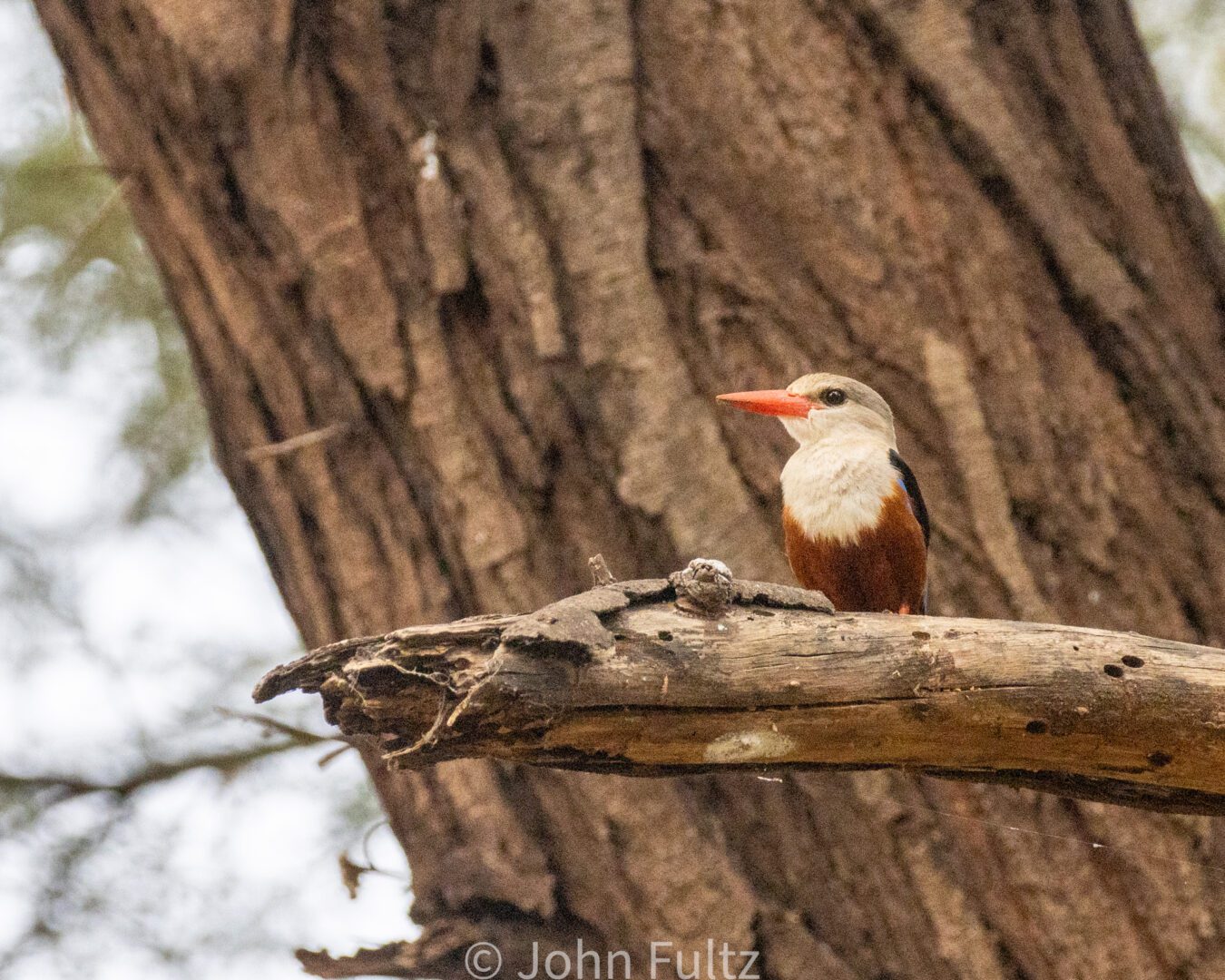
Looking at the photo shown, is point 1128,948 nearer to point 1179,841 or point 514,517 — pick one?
point 1179,841

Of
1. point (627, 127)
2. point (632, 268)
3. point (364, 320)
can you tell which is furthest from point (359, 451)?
point (627, 127)

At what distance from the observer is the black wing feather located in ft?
11.8

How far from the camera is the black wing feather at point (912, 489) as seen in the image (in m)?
3.60

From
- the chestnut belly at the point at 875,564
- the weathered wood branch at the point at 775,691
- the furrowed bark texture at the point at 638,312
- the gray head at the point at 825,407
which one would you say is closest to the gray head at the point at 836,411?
the gray head at the point at 825,407

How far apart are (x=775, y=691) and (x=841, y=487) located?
1.34 meters

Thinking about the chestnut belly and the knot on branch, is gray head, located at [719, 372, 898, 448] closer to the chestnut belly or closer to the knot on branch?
the chestnut belly

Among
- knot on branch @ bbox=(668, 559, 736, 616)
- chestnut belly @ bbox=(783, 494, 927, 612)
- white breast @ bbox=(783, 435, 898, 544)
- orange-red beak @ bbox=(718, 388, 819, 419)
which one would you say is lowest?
chestnut belly @ bbox=(783, 494, 927, 612)

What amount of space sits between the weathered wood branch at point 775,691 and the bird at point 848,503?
3.13ft

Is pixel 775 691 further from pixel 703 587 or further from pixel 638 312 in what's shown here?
pixel 638 312

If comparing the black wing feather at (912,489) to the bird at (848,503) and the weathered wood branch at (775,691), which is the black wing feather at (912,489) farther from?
the weathered wood branch at (775,691)

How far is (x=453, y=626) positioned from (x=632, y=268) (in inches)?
95.6

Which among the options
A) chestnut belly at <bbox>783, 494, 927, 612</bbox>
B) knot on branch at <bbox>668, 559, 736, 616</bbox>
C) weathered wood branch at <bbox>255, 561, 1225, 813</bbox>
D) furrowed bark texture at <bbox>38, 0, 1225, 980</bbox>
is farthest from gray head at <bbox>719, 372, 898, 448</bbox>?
knot on branch at <bbox>668, 559, 736, 616</bbox>

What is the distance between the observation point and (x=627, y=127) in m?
4.35

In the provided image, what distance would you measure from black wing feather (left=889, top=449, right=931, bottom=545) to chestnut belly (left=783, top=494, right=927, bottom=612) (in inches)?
4.0
